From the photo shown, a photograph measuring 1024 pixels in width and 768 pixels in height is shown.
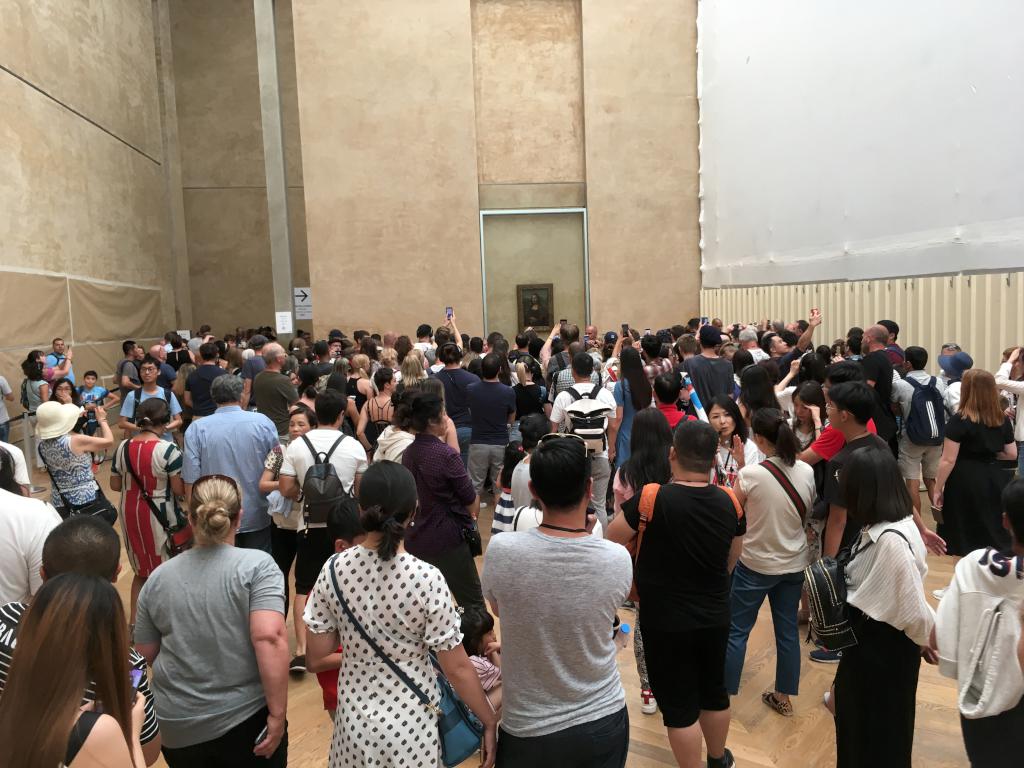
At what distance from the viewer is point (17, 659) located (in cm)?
176

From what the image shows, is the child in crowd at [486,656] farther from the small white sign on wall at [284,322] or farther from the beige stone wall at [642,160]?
the beige stone wall at [642,160]

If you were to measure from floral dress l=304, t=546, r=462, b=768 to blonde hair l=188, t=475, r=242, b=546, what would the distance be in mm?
447

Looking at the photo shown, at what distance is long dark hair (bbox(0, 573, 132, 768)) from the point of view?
1.67 meters

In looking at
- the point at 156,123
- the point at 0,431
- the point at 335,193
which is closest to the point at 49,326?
the point at 0,431

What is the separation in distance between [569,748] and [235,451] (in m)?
3.16

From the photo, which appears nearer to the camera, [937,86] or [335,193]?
[937,86]

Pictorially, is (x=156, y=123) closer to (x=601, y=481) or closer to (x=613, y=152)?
(x=613, y=152)

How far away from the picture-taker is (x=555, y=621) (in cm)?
246

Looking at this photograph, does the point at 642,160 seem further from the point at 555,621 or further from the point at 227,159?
the point at 555,621

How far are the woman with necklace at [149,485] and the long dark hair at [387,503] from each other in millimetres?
2606

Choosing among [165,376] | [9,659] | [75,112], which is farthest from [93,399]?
[75,112]

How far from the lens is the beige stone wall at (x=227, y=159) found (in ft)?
68.4

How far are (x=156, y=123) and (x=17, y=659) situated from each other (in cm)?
2133

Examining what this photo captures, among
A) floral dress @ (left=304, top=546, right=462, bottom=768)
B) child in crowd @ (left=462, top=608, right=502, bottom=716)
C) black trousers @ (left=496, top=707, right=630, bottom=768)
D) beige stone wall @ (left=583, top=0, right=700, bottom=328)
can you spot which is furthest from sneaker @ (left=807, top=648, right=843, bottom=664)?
beige stone wall @ (left=583, top=0, right=700, bottom=328)
